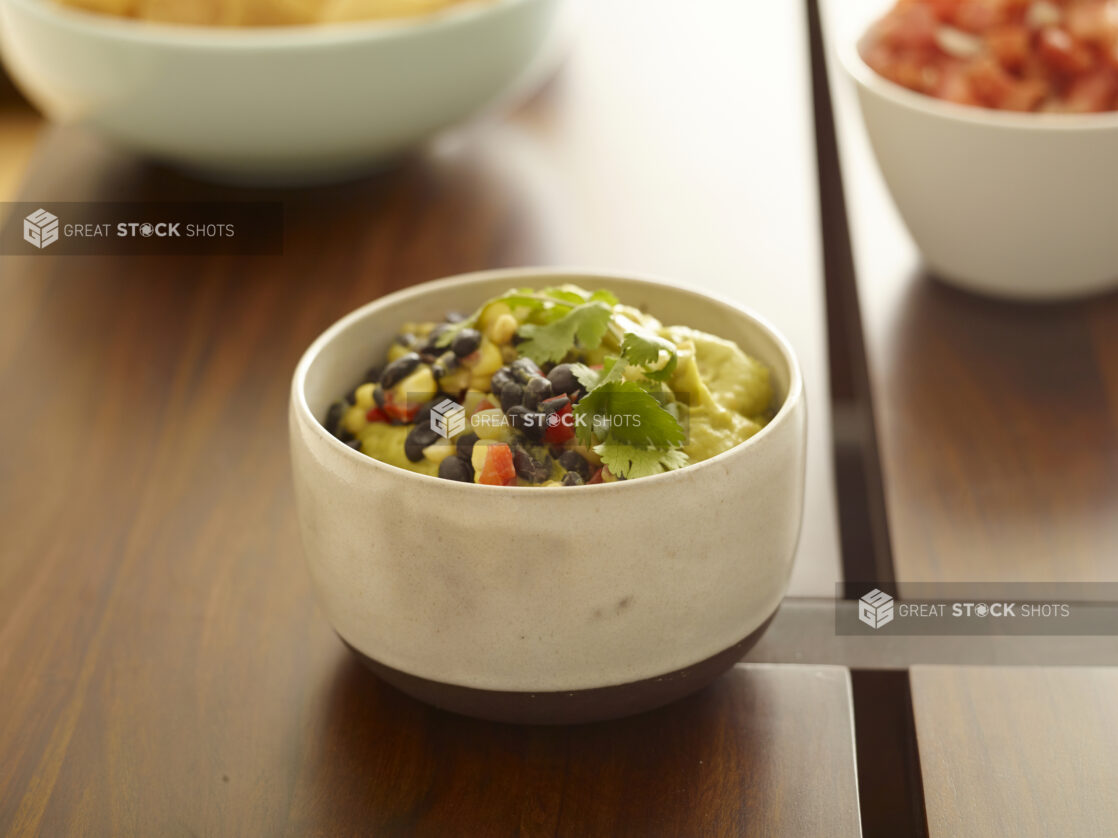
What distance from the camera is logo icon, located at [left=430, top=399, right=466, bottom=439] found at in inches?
31.9

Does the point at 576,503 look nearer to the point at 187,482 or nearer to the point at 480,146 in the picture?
the point at 187,482

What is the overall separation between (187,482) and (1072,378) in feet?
2.82

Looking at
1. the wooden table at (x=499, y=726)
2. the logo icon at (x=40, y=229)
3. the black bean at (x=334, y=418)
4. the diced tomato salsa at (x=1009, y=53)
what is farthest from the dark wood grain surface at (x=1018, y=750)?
the logo icon at (x=40, y=229)

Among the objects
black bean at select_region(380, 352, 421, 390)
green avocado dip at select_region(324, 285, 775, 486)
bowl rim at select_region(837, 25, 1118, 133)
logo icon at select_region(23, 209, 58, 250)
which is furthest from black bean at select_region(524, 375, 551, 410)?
logo icon at select_region(23, 209, 58, 250)

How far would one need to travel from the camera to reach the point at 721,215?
59.0 inches

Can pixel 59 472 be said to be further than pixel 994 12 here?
No

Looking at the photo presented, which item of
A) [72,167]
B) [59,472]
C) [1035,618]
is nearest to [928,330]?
[1035,618]

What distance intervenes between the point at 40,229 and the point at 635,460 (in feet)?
3.48

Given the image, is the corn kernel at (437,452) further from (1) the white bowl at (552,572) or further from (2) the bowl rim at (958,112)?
(2) the bowl rim at (958,112)

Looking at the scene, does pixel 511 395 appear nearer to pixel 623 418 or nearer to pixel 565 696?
pixel 623 418

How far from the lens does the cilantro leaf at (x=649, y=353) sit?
31.0 inches

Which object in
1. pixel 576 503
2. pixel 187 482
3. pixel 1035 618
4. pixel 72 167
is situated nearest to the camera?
pixel 576 503

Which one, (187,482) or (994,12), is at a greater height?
(994,12)

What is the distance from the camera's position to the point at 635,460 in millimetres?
750
